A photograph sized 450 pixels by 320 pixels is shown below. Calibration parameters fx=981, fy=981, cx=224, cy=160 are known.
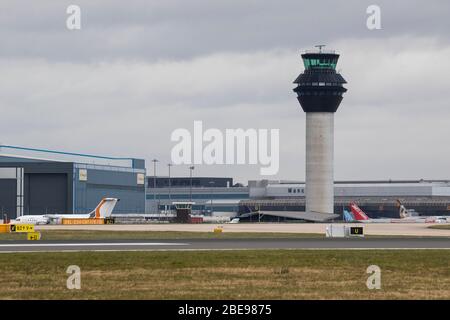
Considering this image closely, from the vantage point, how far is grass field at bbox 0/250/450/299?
3356 centimetres

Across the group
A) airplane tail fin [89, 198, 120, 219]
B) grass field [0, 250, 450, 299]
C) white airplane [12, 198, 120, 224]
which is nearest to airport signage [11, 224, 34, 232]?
grass field [0, 250, 450, 299]

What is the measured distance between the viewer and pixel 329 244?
2515 inches

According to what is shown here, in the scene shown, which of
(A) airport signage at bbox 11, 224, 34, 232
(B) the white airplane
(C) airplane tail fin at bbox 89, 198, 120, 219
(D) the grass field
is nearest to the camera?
(D) the grass field

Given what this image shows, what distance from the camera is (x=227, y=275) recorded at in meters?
39.9

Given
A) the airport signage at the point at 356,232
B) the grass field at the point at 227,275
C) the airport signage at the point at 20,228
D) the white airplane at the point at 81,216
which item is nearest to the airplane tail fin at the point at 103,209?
the white airplane at the point at 81,216

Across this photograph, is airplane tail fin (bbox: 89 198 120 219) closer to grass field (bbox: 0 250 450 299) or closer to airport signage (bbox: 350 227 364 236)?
airport signage (bbox: 350 227 364 236)

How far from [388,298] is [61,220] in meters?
121

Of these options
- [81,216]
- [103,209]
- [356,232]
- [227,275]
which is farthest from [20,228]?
[103,209]

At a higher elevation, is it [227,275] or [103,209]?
[103,209]

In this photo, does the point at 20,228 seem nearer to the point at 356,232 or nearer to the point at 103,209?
the point at 356,232

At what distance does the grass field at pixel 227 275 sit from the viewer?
110 feet
